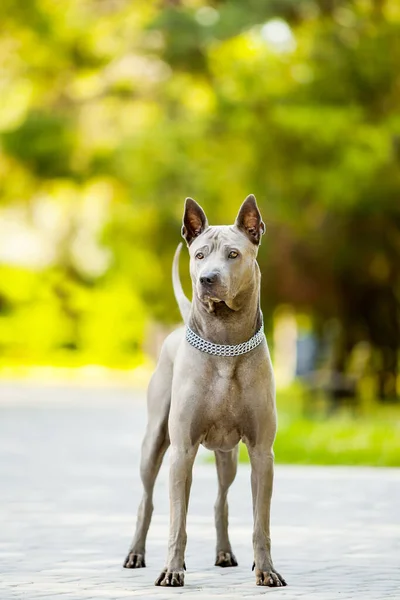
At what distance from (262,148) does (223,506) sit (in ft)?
53.7

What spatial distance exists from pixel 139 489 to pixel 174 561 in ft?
18.1

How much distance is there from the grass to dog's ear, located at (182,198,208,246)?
8270 mm

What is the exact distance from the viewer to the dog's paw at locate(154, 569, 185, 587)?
22.6 feet

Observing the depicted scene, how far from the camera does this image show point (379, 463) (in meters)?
15.0

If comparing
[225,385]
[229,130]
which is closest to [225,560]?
[225,385]

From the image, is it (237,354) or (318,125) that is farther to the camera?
(318,125)

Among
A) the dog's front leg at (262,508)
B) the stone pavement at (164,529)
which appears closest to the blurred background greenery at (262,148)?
the stone pavement at (164,529)

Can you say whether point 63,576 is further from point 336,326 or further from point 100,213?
point 100,213

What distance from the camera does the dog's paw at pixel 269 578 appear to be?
6945 millimetres

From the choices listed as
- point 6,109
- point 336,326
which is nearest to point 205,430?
point 336,326

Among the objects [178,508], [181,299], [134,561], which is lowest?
[134,561]

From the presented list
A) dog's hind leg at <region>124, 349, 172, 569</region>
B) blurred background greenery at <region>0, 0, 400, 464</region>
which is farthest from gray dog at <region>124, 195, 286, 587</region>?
blurred background greenery at <region>0, 0, 400, 464</region>

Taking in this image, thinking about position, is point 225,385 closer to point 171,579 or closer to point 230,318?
point 230,318

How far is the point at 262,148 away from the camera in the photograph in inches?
937
